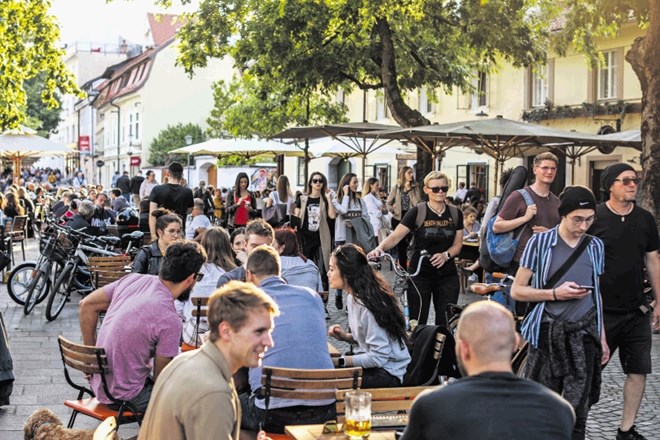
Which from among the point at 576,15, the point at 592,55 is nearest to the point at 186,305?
the point at 576,15

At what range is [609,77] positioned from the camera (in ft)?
104

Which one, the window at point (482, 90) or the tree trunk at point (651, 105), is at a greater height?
the window at point (482, 90)

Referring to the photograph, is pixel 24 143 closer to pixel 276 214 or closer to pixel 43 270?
pixel 276 214

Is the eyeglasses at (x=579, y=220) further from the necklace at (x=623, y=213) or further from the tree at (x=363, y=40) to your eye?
the tree at (x=363, y=40)

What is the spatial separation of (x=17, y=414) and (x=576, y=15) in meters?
14.3

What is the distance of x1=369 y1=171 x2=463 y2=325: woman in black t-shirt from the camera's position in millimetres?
9984

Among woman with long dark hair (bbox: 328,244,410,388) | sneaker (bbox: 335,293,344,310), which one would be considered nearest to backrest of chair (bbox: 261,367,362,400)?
woman with long dark hair (bbox: 328,244,410,388)

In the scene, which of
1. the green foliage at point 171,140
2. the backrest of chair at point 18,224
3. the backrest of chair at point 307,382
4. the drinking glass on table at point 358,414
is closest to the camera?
the drinking glass on table at point 358,414

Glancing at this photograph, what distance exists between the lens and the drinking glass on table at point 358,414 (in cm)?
473

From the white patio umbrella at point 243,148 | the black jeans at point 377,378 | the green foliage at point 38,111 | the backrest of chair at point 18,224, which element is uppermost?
the green foliage at point 38,111

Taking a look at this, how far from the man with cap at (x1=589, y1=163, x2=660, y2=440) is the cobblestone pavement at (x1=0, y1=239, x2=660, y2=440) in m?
0.59

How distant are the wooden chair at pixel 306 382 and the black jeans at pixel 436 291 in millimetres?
4381

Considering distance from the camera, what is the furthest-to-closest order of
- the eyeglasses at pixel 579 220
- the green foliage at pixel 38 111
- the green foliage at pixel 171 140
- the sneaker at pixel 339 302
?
→ the green foliage at pixel 38 111 → the green foliage at pixel 171 140 → the sneaker at pixel 339 302 → the eyeglasses at pixel 579 220

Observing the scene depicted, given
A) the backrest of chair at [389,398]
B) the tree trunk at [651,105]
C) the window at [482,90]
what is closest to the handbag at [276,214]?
the tree trunk at [651,105]
